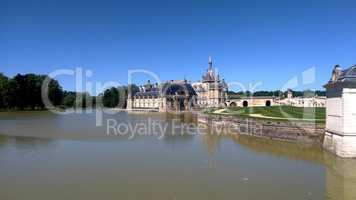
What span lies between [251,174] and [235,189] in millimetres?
2057

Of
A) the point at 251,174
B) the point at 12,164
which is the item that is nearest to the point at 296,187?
the point at 251,174

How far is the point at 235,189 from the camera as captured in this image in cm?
872

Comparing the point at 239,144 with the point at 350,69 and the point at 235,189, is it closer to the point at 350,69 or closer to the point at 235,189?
the point at 350,69

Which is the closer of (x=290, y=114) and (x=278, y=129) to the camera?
(x=278, y=129)

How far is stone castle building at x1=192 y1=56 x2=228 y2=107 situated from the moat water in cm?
4592

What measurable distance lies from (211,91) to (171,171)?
176 ft

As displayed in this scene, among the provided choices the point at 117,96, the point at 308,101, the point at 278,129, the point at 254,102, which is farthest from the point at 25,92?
the point at 308,101

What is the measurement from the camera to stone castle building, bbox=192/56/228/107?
207 ft

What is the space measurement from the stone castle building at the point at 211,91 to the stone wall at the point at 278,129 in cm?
3719

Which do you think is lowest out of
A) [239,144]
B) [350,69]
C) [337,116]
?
[239,144]

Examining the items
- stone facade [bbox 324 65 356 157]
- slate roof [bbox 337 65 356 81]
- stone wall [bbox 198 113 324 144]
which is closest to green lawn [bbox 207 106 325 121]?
stone wall [bbox 198 113 324 144]

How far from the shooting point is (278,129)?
1827cm

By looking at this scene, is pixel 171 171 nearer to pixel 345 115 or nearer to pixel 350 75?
pixel 345 115

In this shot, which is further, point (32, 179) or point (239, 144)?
point (239, 144)
